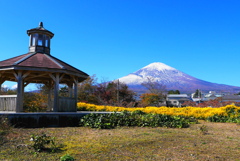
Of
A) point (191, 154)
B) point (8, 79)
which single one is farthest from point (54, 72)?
point (191, 154)

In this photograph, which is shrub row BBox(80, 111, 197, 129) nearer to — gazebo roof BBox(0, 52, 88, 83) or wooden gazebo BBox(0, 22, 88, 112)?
wooden gazebo BBox(0, 22, 88, 112)

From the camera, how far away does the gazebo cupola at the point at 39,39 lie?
43.0 feet

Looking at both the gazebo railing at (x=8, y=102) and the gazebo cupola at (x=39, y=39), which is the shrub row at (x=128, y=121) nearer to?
the gazebo railing at (x=8, y=102)

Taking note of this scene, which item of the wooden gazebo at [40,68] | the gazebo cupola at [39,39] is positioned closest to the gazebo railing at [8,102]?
the wooden gazebo at [40,68]

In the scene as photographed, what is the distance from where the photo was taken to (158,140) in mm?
6711

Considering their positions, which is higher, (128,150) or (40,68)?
(40,68)

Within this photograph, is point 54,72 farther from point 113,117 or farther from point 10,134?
point 10,134

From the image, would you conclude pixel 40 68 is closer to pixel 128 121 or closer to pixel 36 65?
pixel 36 65

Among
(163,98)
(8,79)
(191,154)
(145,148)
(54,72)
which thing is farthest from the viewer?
(163,98)

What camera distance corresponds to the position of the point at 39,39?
13352 millimetres

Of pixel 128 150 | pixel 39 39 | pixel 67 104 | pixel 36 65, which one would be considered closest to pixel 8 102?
pixel 36 65

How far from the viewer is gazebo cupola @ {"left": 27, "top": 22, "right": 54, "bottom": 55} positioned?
1311 cm

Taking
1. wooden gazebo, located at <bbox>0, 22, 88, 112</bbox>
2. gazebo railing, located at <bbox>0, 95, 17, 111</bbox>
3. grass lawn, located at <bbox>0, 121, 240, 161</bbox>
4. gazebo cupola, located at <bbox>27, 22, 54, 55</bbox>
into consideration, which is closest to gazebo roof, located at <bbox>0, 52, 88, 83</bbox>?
wooden gazebo, located at <bbox>0, 22, 88, 112</bbox>

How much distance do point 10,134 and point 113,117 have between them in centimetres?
451
